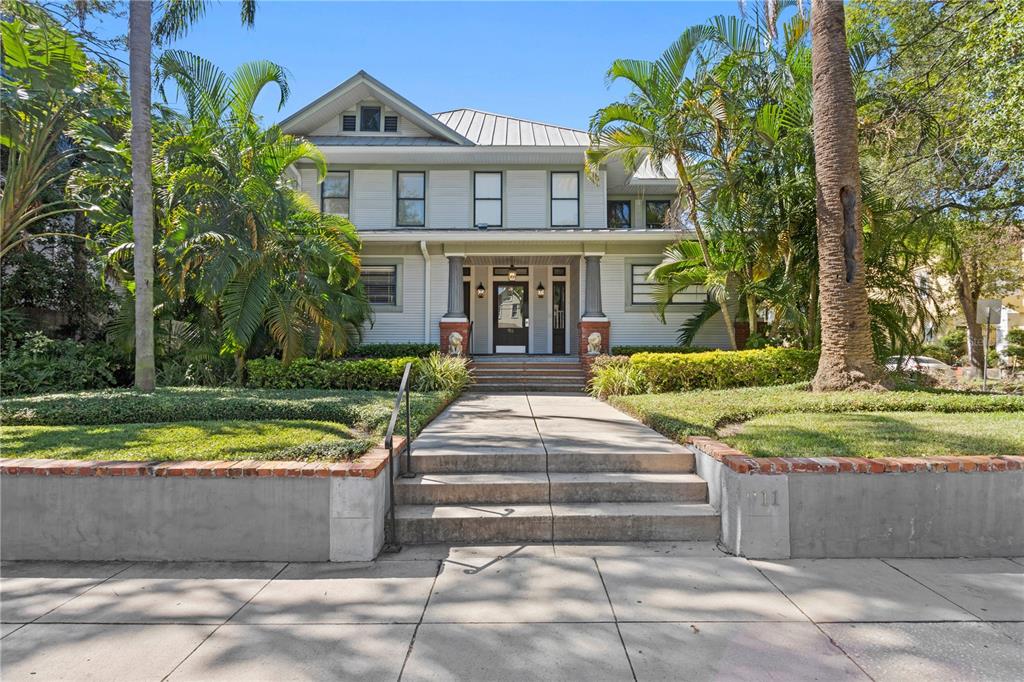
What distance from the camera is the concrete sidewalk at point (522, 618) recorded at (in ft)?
8.31

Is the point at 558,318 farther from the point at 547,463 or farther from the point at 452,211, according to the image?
the point at 547,463

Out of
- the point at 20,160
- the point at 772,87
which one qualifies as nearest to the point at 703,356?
the point at 772,87

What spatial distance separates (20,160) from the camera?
8266 millimetres

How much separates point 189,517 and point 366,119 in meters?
12.8

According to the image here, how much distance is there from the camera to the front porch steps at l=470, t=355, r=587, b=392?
36.1ft

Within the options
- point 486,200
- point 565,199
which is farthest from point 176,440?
point 565,199

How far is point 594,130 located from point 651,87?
4.41 ft

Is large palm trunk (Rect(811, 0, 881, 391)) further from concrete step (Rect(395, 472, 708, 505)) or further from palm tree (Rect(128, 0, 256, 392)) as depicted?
palm tree (Rect(128, 0, 256, 392))

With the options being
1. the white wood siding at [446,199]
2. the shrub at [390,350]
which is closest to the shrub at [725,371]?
the shrub at [390,350]

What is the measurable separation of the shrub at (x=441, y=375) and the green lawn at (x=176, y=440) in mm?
3512

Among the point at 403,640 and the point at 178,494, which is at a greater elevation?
the point at 178,494

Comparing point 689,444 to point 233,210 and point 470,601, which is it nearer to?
point 470,601

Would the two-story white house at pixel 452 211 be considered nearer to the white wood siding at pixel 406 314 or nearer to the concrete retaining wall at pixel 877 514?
the white wood siding at pixel 406 314

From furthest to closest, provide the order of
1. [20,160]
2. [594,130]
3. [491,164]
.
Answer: [491,164] < [594,130] < [20,160]
